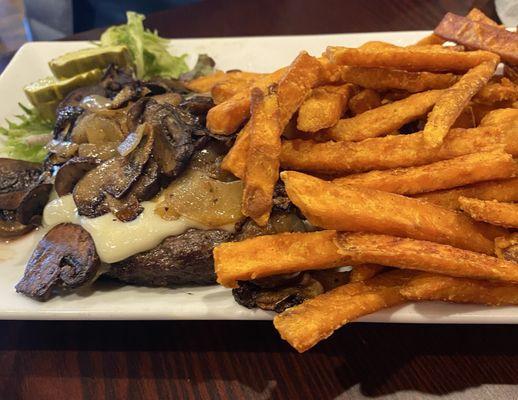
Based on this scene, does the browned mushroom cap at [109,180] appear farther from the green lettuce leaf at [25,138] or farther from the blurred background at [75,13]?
the blurred background at [75,13]

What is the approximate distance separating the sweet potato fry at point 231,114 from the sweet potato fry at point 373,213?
446 millimetres

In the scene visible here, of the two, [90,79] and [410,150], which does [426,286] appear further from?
[90,79]

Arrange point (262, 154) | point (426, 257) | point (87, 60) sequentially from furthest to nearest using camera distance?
point (87, 60)
point (262, 154)
point (426, 257)

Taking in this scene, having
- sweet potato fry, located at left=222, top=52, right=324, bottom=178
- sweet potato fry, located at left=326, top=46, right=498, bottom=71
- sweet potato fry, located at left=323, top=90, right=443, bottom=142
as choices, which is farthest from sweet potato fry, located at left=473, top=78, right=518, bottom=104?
sweet potato fry, located at left=222, top=52, right=324, bottom=178

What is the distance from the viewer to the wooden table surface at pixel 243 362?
5.80 ft

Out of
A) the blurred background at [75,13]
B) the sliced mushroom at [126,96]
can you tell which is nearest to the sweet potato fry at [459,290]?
the sliced mushroom at [126,96]

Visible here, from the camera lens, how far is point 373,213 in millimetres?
1592

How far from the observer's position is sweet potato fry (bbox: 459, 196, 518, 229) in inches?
64.4

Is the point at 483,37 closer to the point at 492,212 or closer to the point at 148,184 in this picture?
the point at 492,212

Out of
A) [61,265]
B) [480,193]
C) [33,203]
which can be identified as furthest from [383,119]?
[33,203]

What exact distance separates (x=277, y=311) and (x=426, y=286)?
0.49m

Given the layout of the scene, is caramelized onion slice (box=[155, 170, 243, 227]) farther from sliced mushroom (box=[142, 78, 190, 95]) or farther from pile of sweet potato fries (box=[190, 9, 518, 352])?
sliced mushroom (box=[142, 78, 190, 95])

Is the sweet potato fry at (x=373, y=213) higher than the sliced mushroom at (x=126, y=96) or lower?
higher

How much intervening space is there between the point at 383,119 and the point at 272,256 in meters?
0.68
